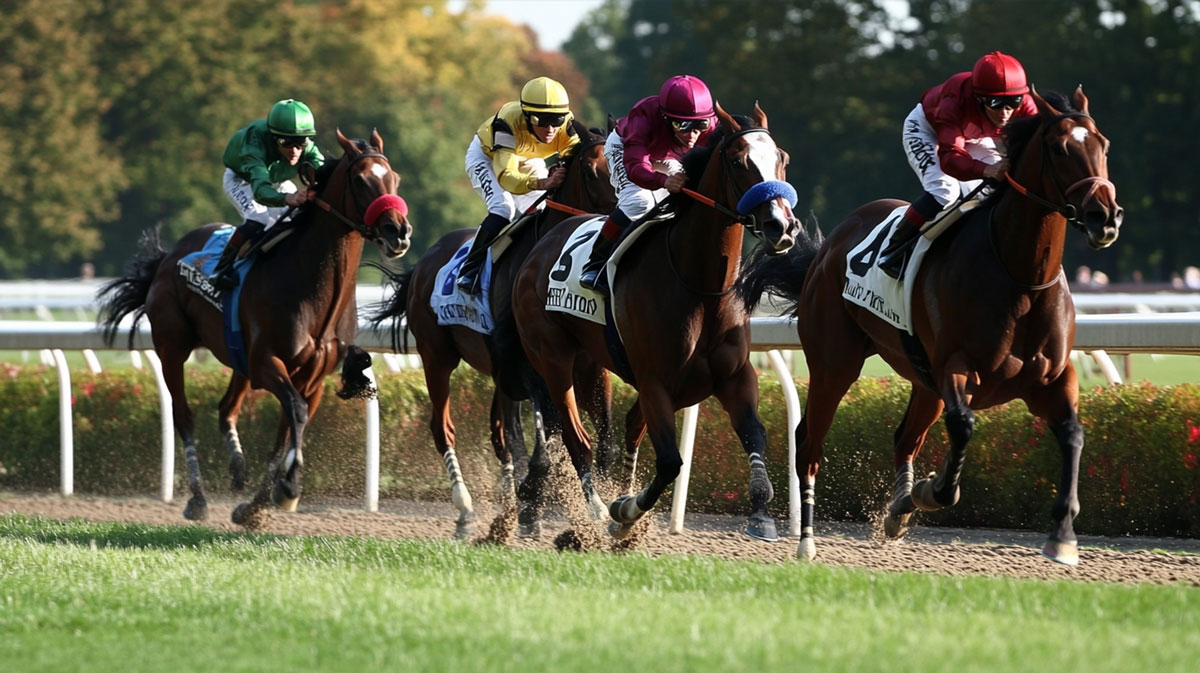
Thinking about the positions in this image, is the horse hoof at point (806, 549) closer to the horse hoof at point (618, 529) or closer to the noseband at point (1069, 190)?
the horse hoof at point (618, 529)

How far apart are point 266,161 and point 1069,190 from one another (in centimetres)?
457

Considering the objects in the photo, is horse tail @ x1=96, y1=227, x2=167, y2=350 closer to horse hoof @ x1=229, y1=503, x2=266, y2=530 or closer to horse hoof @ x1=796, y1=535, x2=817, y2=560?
horse hoof @ x1=229, y1=503, x2=266, y2=530

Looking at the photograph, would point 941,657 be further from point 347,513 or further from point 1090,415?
point 347,513

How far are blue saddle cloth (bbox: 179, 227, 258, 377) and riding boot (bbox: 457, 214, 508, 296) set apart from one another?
1185mm

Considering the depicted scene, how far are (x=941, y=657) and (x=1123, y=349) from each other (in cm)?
361

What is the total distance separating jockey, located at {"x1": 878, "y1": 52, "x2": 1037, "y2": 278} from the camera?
5.95 metres

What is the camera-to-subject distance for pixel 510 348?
7.45 metres

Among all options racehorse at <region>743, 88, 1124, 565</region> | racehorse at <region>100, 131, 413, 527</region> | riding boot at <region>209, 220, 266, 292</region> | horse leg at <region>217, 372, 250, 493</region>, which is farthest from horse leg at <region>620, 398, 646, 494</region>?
horse leg at <region>217, 372, 250, 493</region>

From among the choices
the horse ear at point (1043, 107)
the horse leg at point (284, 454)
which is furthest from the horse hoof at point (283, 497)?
the horse ear at point (1043, 107)

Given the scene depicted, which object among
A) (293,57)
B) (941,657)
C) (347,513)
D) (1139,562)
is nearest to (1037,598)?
(941,657)

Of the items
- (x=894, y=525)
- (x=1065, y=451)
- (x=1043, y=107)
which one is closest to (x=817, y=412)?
(x=894, y=525)

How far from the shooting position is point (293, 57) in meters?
43.6

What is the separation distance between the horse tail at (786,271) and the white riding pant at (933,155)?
1.83 ft

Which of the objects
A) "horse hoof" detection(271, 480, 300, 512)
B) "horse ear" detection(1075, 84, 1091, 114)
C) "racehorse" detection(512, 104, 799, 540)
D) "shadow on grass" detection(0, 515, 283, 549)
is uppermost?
"horse ear" detection(1075, 84, 1091, 114)
